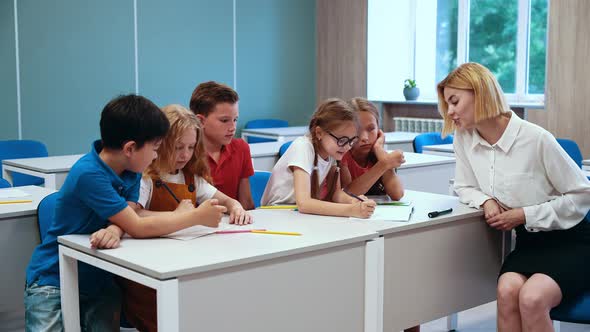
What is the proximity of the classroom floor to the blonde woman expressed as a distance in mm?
862

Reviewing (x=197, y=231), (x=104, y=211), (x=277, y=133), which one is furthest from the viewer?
(x=277, y=133)

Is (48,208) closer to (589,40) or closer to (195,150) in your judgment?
(195,150)

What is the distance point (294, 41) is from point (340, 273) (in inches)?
218

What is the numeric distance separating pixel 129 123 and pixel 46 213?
58 centimetres

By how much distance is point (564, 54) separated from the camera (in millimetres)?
5059

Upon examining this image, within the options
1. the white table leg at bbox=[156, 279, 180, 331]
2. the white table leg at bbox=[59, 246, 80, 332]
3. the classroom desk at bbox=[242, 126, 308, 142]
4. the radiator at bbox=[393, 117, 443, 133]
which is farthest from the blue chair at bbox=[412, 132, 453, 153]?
the white table leg at bbox=[156, 279, 180, 331]

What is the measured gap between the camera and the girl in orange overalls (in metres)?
2.06

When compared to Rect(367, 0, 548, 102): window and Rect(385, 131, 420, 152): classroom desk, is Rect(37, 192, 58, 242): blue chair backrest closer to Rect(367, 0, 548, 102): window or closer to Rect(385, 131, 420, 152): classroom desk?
Rect(385, 131, 420, 152): classroom desk

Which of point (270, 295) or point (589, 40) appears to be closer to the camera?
point (270, 295)

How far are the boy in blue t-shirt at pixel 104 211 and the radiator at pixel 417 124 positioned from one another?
470 centimetres

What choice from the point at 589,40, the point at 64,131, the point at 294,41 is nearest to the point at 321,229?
the point at 589,40

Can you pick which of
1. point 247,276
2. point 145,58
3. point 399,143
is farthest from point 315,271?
point 145,58

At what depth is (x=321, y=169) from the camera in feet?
8.25

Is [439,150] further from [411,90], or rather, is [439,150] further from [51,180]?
[51,180]
